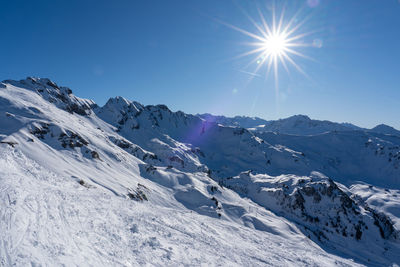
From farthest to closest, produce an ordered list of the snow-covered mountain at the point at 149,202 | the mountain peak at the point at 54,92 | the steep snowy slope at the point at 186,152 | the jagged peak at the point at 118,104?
the jagged peak at the point at 118,104 < the steep snowy slope at the point at 186,152 < the mountain peak at the point at 54,92 < the snow-covered mountain at the point at 149,202

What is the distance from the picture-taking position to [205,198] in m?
71.1

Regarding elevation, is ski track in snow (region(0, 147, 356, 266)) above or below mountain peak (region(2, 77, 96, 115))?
below

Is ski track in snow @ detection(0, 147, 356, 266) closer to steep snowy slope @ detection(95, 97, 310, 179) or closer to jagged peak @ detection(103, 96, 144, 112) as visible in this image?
steep snowy slope @ detection(95, 97, 310, 179)

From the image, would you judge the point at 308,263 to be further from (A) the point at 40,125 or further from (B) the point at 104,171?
(A) the point at 40,125

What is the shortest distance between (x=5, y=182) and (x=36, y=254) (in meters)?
11.4

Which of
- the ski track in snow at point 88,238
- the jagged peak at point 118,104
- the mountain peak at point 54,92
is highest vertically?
the jagged peak at point 118,104

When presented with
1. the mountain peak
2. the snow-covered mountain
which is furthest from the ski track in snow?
the mountain peak

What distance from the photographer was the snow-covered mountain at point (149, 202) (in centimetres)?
1252

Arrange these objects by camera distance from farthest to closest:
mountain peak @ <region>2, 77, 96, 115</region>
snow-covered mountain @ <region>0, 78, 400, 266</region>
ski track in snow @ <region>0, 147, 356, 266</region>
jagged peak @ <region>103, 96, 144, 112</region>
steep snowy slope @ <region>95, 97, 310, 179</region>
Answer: jagged peak @ <region>103, 96, 144, 112</region>
steep snowy slope @ <region>95, 97, 310, 179</region>
mountain peak @ <region>2, 77, 96, 115</region>
snow-covered mountain @ <region>0, 78, 400, 266</region>
ski track in snow @ <region>0, 147, 356, 266</region>

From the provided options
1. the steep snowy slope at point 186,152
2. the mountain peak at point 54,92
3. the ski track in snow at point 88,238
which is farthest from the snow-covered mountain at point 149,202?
the steep snowy slope at point 186,152

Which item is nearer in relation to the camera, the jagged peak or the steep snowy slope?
the steep snowy slope

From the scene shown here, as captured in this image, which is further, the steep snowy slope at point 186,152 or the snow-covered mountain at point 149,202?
the steep snowy slope at point 186,152

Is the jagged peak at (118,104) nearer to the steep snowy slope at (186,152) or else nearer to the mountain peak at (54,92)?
the steep snowy slope at (186,152)

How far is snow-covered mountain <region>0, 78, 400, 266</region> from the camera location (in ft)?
41.1
